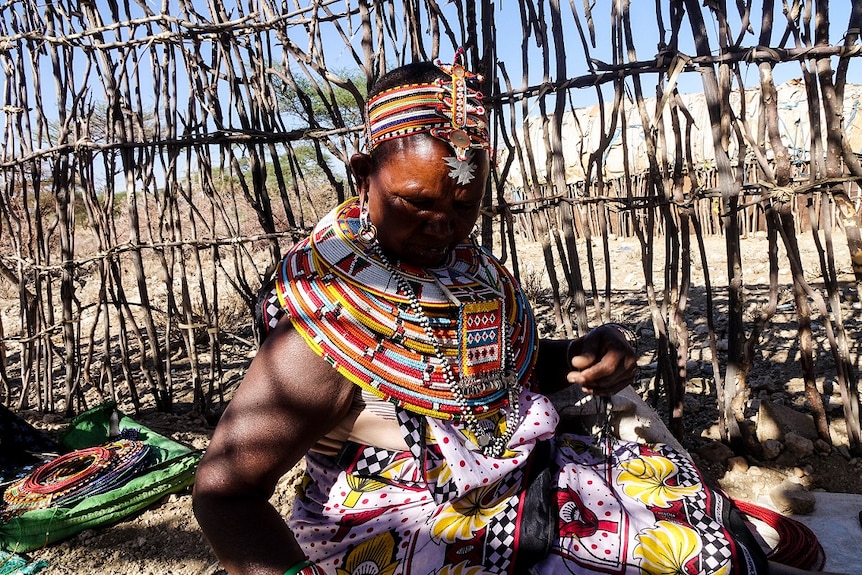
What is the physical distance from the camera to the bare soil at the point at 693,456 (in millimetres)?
2730

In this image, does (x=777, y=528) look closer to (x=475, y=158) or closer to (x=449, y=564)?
(x=449, y=564)

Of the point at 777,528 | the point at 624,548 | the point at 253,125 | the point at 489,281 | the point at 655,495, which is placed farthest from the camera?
the point at 253,125

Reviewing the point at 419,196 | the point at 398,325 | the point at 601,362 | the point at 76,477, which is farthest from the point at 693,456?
the point at 76,477

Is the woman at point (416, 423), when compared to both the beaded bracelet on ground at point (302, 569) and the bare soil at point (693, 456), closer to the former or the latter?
the beaded bracelet on ground at point (302, 569)

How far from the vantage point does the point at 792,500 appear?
234 centimetres

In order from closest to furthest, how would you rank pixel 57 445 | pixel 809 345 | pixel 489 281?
1. pixel 489 281
2. pixel 809 345
3. pixel 57 445

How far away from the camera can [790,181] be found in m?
2.46

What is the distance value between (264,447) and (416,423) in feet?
1.14

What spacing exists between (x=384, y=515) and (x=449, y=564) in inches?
7.2

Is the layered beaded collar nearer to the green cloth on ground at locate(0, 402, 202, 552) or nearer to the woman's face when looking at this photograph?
the woman's face

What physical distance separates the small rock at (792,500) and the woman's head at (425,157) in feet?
6.01

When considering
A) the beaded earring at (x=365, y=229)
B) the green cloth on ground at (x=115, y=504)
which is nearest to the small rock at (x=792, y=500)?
the beaded earring at (x=365, y=229)

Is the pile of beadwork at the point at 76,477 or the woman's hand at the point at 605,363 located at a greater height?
the woman's hand at the point at 605,363

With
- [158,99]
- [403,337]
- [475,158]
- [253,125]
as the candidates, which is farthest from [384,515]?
[158,99]
